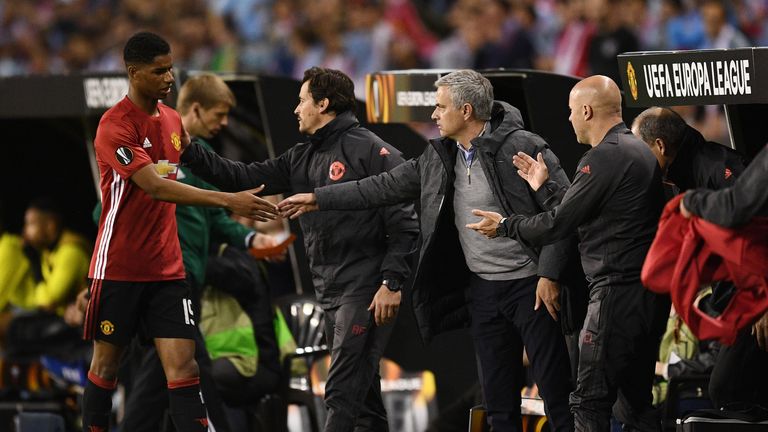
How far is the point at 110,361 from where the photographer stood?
6613 mm

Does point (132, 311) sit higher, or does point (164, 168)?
point (164, 168)

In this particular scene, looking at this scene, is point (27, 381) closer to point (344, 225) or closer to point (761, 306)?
point (344, 225)

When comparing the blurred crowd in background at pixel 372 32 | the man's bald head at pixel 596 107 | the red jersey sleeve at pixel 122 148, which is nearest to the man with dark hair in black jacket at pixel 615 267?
the man's bald head at pixel 596 107

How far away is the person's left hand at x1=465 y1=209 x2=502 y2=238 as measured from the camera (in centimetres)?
621

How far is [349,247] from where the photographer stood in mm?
6832

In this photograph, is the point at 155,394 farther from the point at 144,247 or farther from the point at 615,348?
the point at 615,348

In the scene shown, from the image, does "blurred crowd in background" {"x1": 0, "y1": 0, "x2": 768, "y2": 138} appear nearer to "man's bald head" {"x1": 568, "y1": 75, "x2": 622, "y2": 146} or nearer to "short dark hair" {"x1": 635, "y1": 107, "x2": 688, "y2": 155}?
"short dark hair" {"x1": 635, "y1": 107, "x2": 688, "y2": 155}

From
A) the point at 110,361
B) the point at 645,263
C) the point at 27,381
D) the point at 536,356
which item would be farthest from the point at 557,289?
the point at 27,381

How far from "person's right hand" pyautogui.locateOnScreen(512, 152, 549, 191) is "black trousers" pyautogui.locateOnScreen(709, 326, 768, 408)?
1159mm

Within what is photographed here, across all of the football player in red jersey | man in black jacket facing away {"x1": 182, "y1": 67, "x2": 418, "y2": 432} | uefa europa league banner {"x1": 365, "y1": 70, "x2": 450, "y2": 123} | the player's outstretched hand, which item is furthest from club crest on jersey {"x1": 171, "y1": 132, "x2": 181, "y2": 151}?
uefa europa league banner {"x1": 365, "y1": 70, "x2": 450, "y2": 123}

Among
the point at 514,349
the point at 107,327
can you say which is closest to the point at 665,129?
the point at 514,349

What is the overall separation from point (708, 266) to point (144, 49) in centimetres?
261

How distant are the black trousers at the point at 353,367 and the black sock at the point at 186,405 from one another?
0.59 metres

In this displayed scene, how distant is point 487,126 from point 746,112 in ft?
4.85
